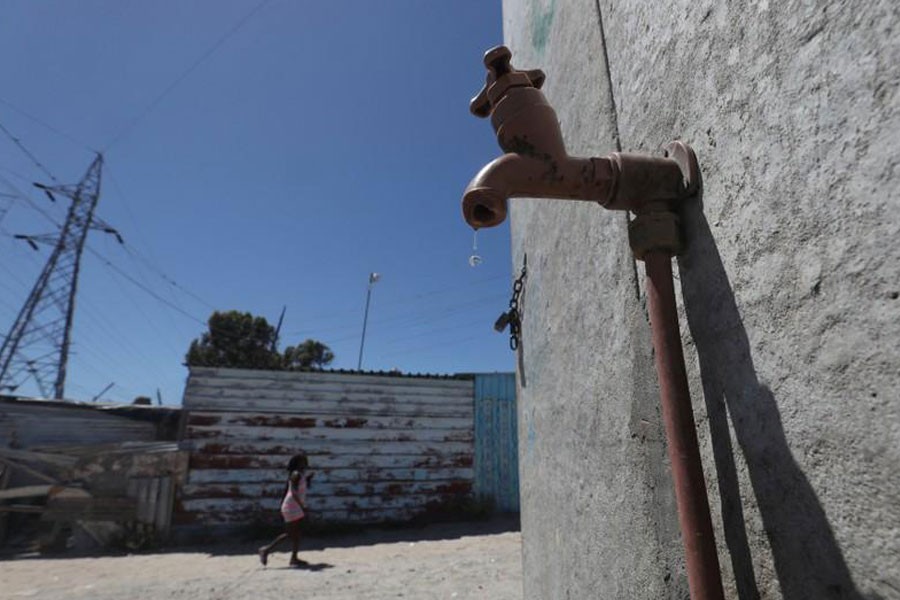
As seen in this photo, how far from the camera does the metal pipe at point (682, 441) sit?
100 centimetres

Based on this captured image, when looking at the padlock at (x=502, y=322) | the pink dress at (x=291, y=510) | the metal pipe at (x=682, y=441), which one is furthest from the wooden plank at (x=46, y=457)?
the metal pipe at (x=682, y=441)

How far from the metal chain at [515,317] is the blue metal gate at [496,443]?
8420mm

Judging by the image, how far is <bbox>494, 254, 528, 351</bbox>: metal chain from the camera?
339 centimetres

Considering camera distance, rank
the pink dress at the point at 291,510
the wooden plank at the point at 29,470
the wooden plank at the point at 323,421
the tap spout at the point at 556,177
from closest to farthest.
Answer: the tap spout at the point at 556,177
the pink dress at the point at 291,510
the wooden plank at the point at 29,470
the wooden plank at the point at 323,421

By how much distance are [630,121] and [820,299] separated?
101 cm

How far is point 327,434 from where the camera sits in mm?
10398

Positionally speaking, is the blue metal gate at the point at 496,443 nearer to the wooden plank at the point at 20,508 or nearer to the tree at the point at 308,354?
the wooden plank at the point at 20,508

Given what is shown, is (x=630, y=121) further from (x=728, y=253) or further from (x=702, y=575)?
(x=702, y=575)

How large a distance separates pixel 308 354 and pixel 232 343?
5.94m

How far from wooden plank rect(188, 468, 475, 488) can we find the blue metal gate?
0.50m

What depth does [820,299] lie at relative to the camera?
857 mm

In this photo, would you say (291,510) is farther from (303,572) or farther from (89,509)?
(89,509)

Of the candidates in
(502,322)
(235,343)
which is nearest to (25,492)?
(502,322)

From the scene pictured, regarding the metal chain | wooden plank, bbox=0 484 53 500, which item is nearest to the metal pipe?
the metal chain
